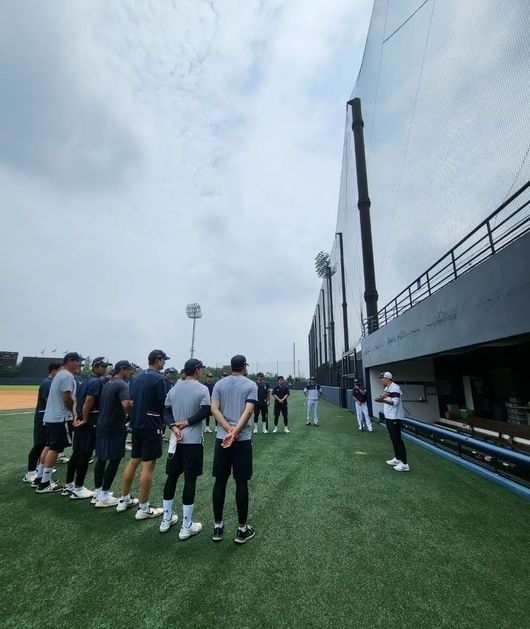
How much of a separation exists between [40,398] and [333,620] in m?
5.22

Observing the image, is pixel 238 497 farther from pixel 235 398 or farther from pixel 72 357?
pixel 72 357

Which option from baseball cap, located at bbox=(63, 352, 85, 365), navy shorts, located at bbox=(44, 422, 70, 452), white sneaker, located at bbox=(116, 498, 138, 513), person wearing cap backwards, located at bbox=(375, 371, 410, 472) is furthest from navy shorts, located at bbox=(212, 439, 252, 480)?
person wearing cap backwards, located at bbox=(375, 371, 410, 472)

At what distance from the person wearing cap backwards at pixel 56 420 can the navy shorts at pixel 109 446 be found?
943 millimetres

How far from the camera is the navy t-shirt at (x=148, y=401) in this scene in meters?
3.49

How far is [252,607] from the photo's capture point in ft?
7.11

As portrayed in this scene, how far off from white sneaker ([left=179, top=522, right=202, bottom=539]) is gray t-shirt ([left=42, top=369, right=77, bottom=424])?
258cm

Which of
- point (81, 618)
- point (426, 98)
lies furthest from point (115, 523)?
point (426, 98)

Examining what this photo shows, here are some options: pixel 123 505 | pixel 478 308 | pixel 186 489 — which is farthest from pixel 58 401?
pixel 478 308

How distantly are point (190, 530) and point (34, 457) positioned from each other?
354 cm

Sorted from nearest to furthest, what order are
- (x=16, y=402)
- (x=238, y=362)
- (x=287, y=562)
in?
(x=287, y=562)
(x=238, y=362)
(x=16, y=402)

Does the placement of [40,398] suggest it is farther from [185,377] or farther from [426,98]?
[426,98]

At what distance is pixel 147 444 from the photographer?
344 cm

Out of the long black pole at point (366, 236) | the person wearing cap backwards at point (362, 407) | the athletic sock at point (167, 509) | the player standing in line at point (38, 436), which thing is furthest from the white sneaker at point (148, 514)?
the long black pole at point (366, 236)

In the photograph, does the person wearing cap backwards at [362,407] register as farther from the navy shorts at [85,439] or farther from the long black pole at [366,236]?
the navy shorts at [85,439]
